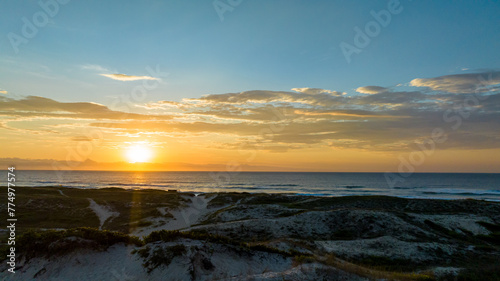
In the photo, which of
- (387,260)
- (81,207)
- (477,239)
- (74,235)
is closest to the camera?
(74,235)

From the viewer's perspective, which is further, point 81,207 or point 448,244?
point 81,207

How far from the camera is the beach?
16891 mm

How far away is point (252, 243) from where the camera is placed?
22.3m

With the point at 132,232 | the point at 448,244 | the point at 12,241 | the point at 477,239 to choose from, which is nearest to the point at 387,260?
the point at 448,244

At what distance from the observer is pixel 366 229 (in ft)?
119

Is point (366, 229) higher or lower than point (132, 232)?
→ higher

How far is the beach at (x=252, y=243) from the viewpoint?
55.4ft

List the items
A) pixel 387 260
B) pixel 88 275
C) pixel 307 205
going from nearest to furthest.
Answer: pixel 88 275 < pixel 387 260 < pixel 307 205

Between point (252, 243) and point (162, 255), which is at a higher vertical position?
point (162, 255)

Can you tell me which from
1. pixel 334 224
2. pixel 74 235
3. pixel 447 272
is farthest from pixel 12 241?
Result: pixel 334 224

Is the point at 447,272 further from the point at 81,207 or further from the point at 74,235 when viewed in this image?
the point at 81,207

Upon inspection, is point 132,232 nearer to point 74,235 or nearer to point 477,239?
point 74,235

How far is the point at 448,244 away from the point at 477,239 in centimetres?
839

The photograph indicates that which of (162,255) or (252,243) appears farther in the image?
(252,243)
